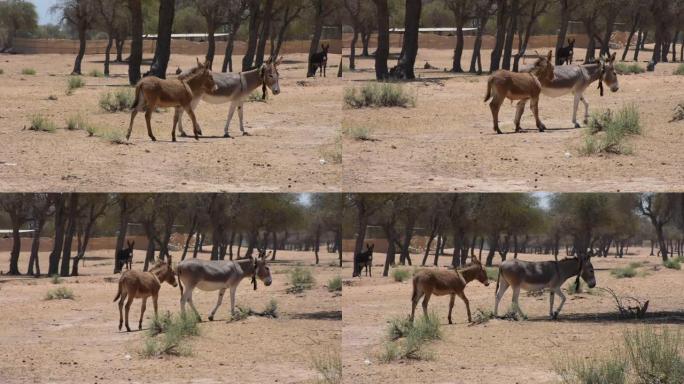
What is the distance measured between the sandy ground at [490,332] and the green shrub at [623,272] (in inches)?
3.3

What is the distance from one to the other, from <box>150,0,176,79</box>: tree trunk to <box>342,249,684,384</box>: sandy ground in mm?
10833

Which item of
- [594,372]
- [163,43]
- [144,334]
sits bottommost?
[144,334]

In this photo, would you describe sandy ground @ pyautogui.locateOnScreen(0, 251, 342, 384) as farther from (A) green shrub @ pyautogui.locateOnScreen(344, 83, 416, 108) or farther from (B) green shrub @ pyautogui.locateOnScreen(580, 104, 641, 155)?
(A) green shrub @ pyautogui.locateOnScreen(344, 83, 416, 108)

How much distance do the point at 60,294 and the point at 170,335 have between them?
82.4 inches

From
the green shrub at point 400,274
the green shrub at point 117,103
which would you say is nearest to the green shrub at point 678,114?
the green shrub at point 400,274

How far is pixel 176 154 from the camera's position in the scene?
18.8 metres

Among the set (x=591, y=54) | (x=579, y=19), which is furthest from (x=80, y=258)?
(x=579, y=19)

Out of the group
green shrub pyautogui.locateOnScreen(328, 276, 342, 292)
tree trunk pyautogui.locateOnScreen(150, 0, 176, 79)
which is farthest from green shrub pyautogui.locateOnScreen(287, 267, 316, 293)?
tree trunk pyautogui.locateOnScreen(150, 0, 176, 79)

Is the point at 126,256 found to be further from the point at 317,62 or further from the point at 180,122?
the point at 317,62

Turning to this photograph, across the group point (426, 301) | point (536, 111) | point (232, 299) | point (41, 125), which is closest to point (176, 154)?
point (232, 299)

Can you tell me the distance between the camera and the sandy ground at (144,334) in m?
16.4

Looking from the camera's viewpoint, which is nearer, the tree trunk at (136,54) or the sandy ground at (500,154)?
the sandy ground at (500,154)

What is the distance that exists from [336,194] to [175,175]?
2.60 metres

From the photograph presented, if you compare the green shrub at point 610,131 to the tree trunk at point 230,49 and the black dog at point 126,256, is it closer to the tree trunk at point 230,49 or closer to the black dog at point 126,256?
the black dog at point 126,256
